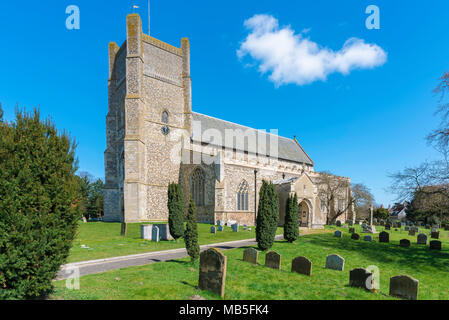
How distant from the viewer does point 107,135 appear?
2606cm

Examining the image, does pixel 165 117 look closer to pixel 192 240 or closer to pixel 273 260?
pixel 192 240

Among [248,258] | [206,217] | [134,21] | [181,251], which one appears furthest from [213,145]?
[248,258]

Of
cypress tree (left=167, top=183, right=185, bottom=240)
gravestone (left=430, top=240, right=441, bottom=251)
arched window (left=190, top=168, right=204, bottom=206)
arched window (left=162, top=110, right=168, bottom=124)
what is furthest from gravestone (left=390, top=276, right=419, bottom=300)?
arched window (left=162, top=110, right=168, bottom=124)

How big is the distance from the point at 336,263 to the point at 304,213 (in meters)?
18.7

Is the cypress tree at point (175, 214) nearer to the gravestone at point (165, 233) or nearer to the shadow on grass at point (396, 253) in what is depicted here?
the gravestone at point (165, 233)

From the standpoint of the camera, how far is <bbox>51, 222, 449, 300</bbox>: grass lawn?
18.9 ft

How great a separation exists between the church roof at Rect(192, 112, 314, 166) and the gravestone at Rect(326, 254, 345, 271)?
65.4ft

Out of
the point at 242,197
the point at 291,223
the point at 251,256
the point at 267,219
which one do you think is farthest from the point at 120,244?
the point at 242,197

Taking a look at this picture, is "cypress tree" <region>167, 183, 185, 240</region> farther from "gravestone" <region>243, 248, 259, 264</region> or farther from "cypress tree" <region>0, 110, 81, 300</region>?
"cypress tree" <region>0, 110, 81, 300</region>

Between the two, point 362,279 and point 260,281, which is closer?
point 362,279

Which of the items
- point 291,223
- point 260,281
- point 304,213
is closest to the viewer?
point 260,281

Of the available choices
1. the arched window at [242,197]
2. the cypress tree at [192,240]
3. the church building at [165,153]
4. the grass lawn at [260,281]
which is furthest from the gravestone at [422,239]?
the cypress tree at [192,240]

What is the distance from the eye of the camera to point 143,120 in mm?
23328

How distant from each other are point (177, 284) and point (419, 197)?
15253mm
